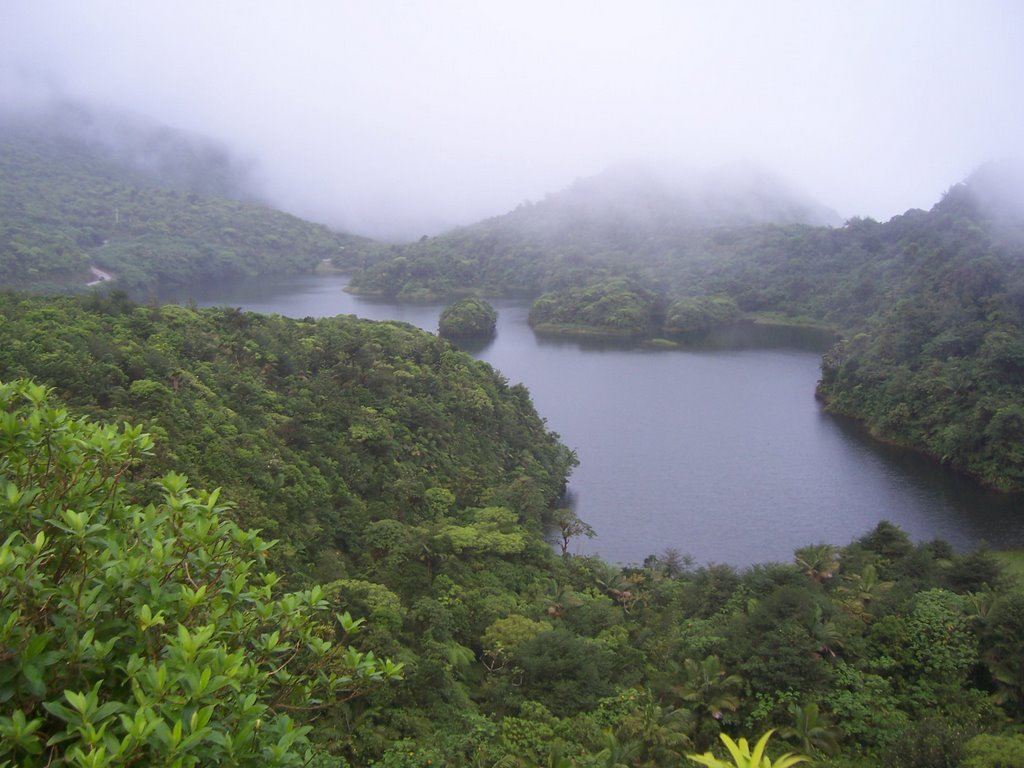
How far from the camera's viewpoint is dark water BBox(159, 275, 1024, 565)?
27172 mm

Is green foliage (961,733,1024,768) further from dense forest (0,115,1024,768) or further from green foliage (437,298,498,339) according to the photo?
green foliage (437,298,498,339)

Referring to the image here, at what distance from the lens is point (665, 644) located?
15570 mm

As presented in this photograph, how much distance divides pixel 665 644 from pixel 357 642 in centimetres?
726

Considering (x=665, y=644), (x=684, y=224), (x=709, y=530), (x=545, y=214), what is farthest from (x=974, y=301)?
(x=545, y=214)

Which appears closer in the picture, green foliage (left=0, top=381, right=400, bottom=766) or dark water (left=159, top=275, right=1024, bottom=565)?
green foliage (left=0, top=381, right=400, bottom=766)

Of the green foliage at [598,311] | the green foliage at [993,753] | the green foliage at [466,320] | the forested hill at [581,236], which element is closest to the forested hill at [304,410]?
the green foliage at [993,753]

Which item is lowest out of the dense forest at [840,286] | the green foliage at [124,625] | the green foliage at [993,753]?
the green foliage at [993,753]

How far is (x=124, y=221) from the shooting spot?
9419 cm

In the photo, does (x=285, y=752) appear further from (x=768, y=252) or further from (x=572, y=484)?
(x=768, y=252)

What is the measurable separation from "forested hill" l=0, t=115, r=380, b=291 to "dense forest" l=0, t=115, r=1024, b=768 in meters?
46.6

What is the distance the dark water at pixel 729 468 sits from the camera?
27.2m

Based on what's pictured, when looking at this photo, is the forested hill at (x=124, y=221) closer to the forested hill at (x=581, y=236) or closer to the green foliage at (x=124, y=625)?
the forested hill at (x=581, y=236)

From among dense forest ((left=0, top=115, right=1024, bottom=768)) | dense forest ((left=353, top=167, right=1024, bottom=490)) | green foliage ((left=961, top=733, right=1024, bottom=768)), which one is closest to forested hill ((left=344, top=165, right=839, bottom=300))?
dense forest ((left=353, top=167, right=1024, bottom=490))

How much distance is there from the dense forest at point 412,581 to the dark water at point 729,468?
2.01 m
